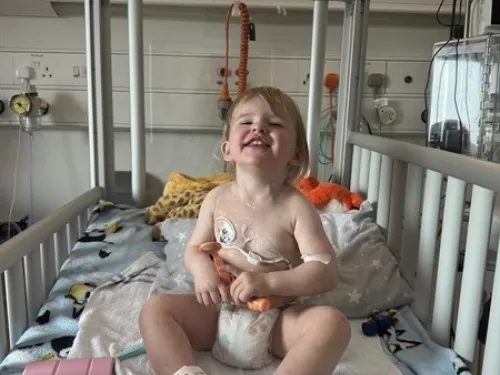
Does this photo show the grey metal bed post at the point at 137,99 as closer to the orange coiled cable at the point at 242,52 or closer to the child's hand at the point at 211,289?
the orange coiled cable at the point at 242,52

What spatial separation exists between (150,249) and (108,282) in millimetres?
218

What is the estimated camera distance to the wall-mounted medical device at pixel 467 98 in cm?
156

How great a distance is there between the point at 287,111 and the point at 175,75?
981 mm

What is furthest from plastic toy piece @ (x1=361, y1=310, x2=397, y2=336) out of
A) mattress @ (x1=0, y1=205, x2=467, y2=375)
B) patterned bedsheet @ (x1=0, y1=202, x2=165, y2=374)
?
patterned bedsheet @ (x1=0, y1=202, x2=165, y2=374)

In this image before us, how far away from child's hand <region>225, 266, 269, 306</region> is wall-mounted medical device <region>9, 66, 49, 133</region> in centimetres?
123

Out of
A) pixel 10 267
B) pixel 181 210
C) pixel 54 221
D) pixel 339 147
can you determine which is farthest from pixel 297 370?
pixel 339 147

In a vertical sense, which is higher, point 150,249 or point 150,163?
point 150,163

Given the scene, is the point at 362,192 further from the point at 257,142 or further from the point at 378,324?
the point at 257,142

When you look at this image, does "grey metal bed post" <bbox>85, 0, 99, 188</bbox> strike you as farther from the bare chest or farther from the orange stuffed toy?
the bare chest

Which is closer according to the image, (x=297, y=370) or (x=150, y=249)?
(x=297, y=370)

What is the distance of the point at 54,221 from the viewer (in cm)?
110

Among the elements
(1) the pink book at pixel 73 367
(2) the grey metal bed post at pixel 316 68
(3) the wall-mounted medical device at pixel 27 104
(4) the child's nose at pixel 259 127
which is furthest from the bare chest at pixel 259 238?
(3) the wall-mounted medical device at pixel 27 104

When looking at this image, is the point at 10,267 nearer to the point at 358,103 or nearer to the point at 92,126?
the point at 92,126

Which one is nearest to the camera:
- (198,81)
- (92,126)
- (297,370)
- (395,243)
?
(297,370)
